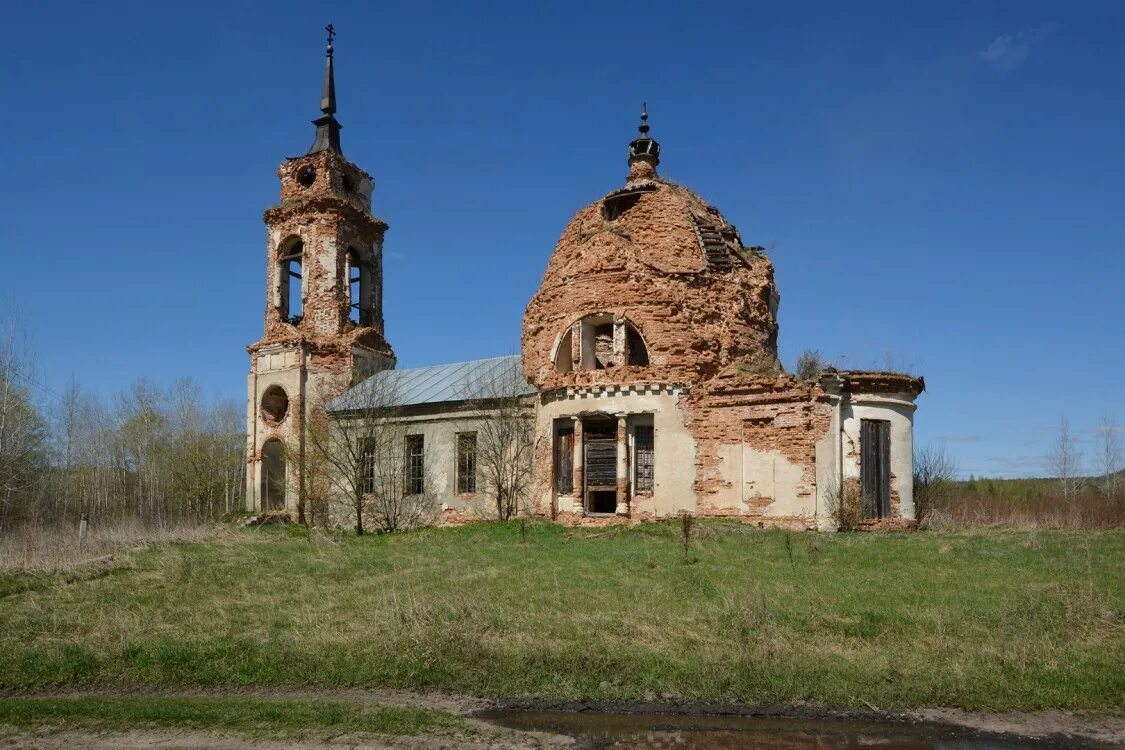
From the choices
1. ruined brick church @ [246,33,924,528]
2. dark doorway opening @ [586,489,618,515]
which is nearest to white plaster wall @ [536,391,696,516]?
ruined brick church @ [246,33,924,528]

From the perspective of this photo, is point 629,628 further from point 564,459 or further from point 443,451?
point 443,451

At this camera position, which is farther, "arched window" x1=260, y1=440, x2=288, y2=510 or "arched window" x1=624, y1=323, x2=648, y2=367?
"arched window" x1=260, y1=440, x2=288, y2=510

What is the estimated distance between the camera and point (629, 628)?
33.4 ft

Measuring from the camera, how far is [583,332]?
24.8 m

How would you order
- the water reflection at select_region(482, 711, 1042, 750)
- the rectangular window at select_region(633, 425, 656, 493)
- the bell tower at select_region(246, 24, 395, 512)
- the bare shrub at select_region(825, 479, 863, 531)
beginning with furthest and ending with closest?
the bell tower at select_region(246, 24, 395, 512), the rectangular window at select_region(633, 425, 656, 493), the bare shrub at select_region(825, 479, 863, 531), the water reflection at select_region(482, 711, 1042, 750)

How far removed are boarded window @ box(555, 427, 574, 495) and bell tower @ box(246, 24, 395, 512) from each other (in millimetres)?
10790

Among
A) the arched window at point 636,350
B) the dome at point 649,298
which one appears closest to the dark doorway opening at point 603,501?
the dome at point 649,298

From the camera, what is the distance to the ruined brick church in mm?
21281

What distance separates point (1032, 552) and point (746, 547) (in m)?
5.05

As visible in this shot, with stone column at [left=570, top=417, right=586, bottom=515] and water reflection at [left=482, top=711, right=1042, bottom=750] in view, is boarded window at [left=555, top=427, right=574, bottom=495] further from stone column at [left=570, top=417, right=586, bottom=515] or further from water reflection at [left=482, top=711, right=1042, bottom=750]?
water reflection at [left=482, top=711, right=1042, bottom=750]

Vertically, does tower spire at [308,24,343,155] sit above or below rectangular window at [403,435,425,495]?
above

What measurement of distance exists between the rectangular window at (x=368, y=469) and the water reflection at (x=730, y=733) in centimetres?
1882

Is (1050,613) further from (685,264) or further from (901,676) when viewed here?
(685,264)

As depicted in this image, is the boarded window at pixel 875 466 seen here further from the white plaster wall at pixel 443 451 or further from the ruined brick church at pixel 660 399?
the white plaster wall at pixel 443 451
